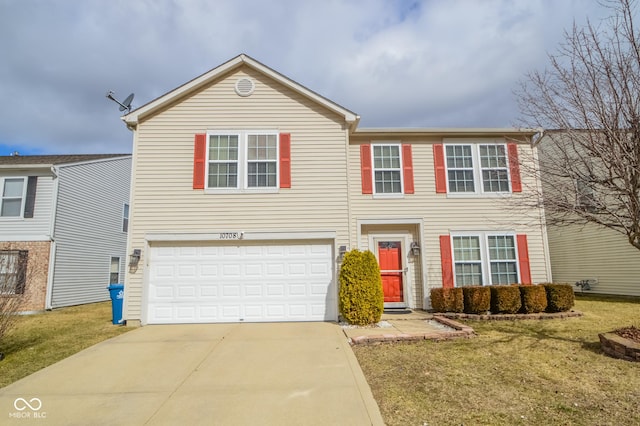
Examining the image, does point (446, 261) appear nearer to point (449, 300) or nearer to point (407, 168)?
point (449, 300)

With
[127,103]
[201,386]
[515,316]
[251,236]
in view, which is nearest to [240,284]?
[251,236]

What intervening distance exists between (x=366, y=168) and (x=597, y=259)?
10.9 metres

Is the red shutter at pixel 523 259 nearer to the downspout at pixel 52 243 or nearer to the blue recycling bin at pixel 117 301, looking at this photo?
the blue recycling bin at pixel 117 301

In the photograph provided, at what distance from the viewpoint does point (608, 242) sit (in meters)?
13.3

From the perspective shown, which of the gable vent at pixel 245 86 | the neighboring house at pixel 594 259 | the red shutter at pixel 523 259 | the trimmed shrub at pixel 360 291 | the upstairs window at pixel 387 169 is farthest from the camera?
the neighboring house at pixel 594 259

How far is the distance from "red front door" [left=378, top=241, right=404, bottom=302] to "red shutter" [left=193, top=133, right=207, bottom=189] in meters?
5.45

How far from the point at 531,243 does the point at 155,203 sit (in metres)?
11.0

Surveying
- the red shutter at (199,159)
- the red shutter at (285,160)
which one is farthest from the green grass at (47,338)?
the red shutter at (285,160)

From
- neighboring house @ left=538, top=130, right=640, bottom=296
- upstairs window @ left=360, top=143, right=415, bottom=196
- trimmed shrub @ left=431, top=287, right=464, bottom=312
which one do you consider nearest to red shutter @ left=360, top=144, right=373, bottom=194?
upstairs window @ left=360, top=143, right=415, bottom=196

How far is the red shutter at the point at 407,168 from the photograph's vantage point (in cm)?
1029

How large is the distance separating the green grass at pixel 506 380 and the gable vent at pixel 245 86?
24.0 ft

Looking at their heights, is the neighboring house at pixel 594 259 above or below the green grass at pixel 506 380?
above

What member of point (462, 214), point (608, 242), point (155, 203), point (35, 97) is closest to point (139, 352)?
point (155, 203)

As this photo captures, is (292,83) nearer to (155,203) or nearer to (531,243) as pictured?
(155,203)
